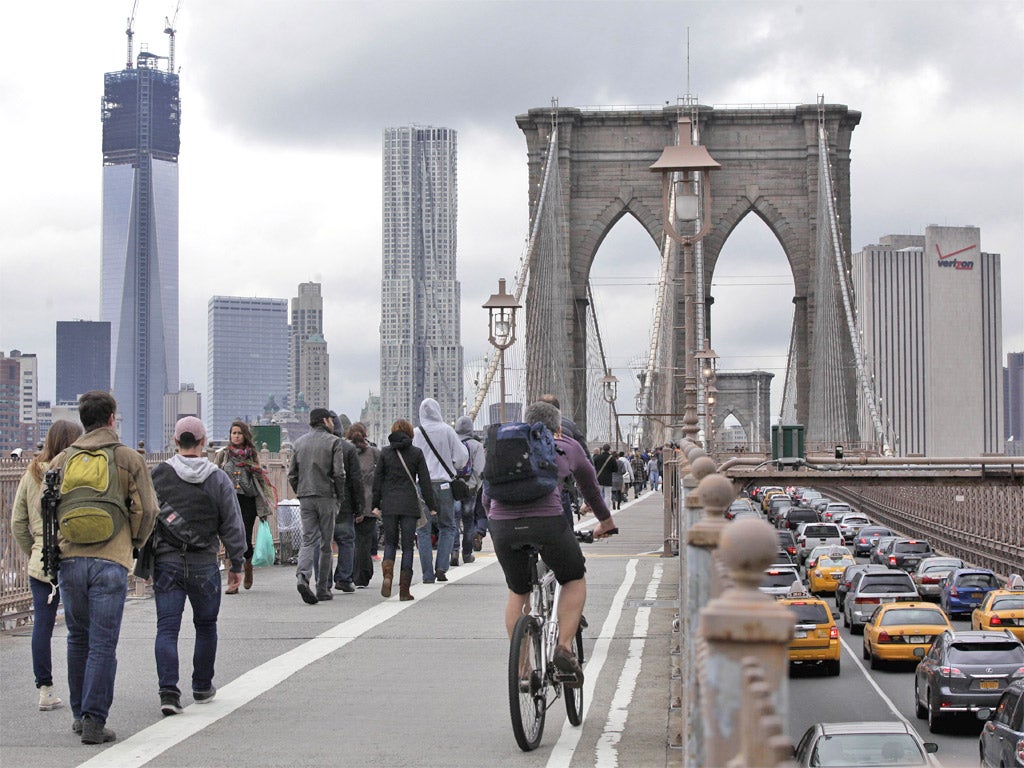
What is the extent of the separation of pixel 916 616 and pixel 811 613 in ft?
10.2

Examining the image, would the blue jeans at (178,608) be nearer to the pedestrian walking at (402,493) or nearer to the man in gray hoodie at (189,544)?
the man in gray hoodie at (189,544)

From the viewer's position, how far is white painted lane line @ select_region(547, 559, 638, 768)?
6.99 meters

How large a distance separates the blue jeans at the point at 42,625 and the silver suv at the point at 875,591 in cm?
3335

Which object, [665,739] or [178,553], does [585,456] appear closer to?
[665,739]

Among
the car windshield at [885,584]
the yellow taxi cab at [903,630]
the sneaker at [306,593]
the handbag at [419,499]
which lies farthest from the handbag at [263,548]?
the car windshield at [885,584]

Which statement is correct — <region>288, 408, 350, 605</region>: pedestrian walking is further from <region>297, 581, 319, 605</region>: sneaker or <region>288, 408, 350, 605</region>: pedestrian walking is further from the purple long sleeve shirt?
the purple long sleeve shirt

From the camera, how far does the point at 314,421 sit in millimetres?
13250

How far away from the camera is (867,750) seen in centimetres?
1852

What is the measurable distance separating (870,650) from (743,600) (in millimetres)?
35451

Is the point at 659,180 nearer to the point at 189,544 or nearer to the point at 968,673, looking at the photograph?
the point at 968,673

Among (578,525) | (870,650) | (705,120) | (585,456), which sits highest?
(705,120)

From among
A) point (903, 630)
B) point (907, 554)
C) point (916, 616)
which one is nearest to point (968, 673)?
point (916, 616)

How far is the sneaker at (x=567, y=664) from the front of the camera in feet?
23.5

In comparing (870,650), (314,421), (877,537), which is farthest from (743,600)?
(877,537)
